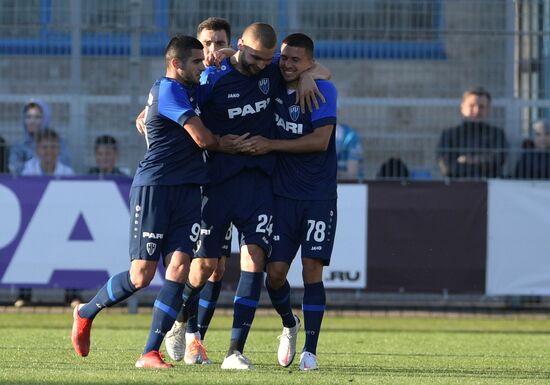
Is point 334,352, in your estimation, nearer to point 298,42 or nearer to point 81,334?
point 81,334

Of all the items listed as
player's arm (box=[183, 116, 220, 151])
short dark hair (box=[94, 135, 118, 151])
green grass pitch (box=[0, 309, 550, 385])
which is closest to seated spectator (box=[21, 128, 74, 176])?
short dark hair (box=[94, 135, 118, 151])

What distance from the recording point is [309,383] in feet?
24.9

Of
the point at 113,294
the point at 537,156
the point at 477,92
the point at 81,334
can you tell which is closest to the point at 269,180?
the point at 113,294

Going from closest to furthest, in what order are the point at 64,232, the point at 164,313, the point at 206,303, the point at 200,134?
the point at 200,134, the point at 164,313, the point at 206,303, the point at 64,232

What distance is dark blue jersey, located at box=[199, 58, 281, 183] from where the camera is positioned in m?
8.95

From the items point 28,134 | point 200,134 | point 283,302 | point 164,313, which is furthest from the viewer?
point 28,134

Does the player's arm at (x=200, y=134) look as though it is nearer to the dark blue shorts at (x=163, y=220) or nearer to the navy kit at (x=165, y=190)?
the navy kit at (x=165, y=190)

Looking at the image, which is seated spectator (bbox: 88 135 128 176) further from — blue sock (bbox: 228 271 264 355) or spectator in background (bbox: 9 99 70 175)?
blue sock (bbox: 228 271 264 355)

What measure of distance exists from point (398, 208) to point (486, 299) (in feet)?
4.71

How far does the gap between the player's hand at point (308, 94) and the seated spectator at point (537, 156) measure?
5.87 metres

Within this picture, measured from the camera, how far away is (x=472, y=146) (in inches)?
571

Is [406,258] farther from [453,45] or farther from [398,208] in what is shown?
[453,45]

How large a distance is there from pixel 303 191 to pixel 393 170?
5532mm

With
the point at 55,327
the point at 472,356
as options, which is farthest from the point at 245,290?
the point at 55,327
